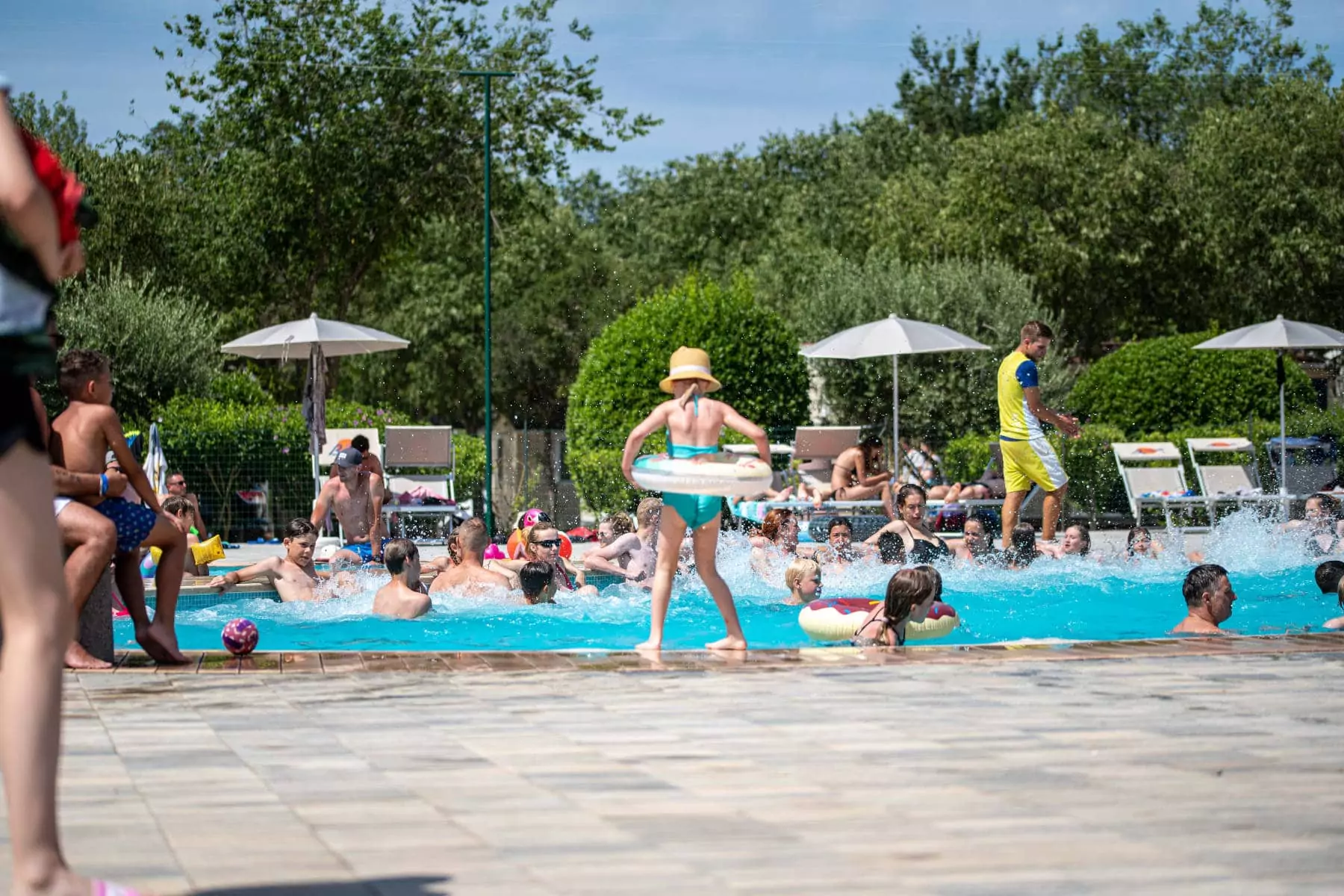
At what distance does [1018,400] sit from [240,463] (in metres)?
11.2

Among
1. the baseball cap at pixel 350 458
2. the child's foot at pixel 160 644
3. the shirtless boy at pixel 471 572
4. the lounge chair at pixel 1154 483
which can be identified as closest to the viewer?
the child's foot at pixel 160 644

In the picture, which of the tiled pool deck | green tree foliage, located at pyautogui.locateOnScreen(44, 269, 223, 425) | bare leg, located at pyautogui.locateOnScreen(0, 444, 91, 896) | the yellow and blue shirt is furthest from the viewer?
green tree foliage, located at pyautogui.locateOnScreen(44, 269, 223, 425)

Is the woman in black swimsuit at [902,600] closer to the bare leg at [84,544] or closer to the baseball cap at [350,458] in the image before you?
the bare leg at [84,544]

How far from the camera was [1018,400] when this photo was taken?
45.2 feet

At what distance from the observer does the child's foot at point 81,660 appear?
702 centimetres

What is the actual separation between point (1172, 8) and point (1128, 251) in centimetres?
2558

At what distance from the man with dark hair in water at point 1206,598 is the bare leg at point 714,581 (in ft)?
9.39

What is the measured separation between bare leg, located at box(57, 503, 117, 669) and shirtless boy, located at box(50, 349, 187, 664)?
0.28 feet

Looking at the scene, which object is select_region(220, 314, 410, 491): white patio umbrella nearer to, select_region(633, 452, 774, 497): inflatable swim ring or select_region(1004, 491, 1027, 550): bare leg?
select_region(1004, 491, 1027, 550): bare leg

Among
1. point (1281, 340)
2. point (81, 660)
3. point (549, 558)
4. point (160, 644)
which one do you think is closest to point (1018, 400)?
point (549, 558)

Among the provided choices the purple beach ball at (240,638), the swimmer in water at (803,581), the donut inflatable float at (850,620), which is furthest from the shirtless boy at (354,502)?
the purple beach ball at (240,638)

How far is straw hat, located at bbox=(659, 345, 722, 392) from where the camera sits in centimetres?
860

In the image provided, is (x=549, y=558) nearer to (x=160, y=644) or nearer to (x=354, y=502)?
(x=354, y=502)

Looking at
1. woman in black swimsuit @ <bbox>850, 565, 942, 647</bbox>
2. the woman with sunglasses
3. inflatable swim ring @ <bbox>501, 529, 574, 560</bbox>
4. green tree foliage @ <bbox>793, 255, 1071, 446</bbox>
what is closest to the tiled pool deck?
woman in black swimsuit @ <bbox>850, 565, 942, 647</bbox>
